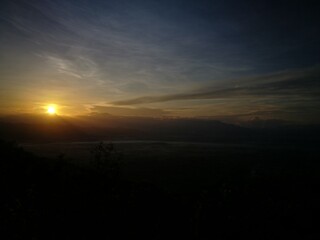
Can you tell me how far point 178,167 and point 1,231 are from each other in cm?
12005

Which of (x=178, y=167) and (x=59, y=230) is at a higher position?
(x=59, y=230)

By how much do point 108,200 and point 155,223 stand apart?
2811 millimetres

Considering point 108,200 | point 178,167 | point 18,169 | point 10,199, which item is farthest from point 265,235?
point 178,167

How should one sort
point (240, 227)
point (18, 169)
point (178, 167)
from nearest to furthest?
1. point (240, 227)
2. point (18, 169)
3. point (178, 167)

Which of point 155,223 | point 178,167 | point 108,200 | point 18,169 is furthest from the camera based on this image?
point 178,167

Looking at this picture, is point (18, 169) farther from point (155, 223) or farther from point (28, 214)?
point (155, 223)

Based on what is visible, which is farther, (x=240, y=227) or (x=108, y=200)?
(x=108, y=200)

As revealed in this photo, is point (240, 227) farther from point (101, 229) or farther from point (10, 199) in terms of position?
point (10, 199)

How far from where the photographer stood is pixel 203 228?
1125cm

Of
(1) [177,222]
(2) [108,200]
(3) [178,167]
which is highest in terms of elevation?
(2) [108,200]

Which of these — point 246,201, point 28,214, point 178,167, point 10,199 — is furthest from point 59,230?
point 178,167

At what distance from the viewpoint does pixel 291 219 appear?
12961 mm

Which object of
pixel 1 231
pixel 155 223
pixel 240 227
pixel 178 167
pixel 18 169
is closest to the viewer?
pixel 1 231

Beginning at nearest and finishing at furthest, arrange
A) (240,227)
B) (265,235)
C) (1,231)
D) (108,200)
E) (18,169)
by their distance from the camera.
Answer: (1,231)
(265,235)
(240,227)
(108,200)
(18,169)
